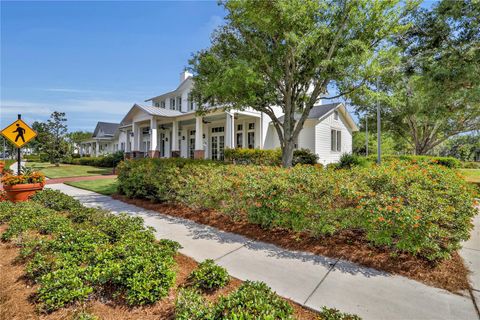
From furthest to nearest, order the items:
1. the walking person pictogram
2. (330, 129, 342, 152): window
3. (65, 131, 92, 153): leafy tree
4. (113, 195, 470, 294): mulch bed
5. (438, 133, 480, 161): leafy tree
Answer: (438, 133, 480, 161): leafy tree → (65, 131, 92, 153): leafy tree → (330, 129, 342, 152): window → the walking person pictogram → (113, 195, 470, 294): mulch bed

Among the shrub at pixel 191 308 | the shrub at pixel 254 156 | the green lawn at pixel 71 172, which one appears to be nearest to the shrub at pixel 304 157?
the shrub at pixel 254 156

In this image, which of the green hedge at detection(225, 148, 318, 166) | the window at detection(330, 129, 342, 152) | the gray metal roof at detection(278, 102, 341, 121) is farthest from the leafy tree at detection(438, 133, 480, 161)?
the green hedge at detection(225, 148, 318, 166)

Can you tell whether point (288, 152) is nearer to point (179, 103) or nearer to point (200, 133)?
point (200, 133)

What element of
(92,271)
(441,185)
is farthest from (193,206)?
(441,185)

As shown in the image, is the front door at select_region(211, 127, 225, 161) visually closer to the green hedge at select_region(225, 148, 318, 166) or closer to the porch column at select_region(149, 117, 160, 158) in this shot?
the green hedge at select_region(225, 148, 318, 166)

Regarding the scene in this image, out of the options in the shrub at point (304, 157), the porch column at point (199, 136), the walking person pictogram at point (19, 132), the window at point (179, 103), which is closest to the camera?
the walking person pictogram at point (19, 132)

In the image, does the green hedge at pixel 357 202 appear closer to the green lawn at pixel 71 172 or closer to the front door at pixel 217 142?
the front door at pixel 217 142

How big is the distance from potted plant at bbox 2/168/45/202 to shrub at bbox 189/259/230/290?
757cm

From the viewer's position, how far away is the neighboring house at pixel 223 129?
54.3ft

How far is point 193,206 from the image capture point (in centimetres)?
649

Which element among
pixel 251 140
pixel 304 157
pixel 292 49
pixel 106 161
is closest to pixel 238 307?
pixel 292 49

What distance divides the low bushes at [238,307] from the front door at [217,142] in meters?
17.0

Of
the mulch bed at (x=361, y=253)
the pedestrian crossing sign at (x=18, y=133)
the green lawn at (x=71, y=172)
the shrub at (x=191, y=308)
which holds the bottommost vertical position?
the mulch bed at (x=361, y=253)

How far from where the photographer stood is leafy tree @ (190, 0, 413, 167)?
23.6ft
